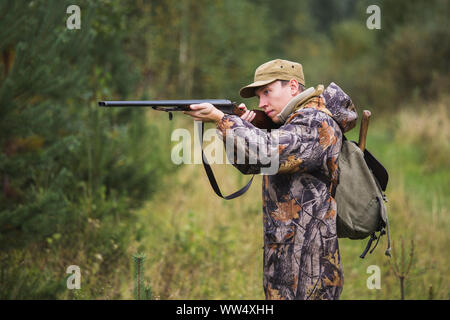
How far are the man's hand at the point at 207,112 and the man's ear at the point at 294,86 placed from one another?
0.45 meters

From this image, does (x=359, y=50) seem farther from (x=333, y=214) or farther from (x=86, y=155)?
A: (x=333, y=214)

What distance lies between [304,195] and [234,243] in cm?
296

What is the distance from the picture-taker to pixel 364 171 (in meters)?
2.29

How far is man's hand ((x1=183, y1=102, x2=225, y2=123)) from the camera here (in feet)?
6.95

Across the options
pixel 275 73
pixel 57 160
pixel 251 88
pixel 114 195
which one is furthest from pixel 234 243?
pixel 275 73

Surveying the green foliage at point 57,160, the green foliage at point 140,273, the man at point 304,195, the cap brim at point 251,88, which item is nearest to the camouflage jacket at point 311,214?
the man at point 304,195

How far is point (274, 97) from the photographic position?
2332mm

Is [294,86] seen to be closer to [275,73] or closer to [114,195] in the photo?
[275,73]

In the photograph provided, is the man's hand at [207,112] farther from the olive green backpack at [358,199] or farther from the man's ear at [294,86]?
the olive green backpack at [358,199]

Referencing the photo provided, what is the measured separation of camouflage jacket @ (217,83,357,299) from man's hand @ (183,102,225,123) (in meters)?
0.27

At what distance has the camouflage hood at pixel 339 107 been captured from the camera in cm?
228
